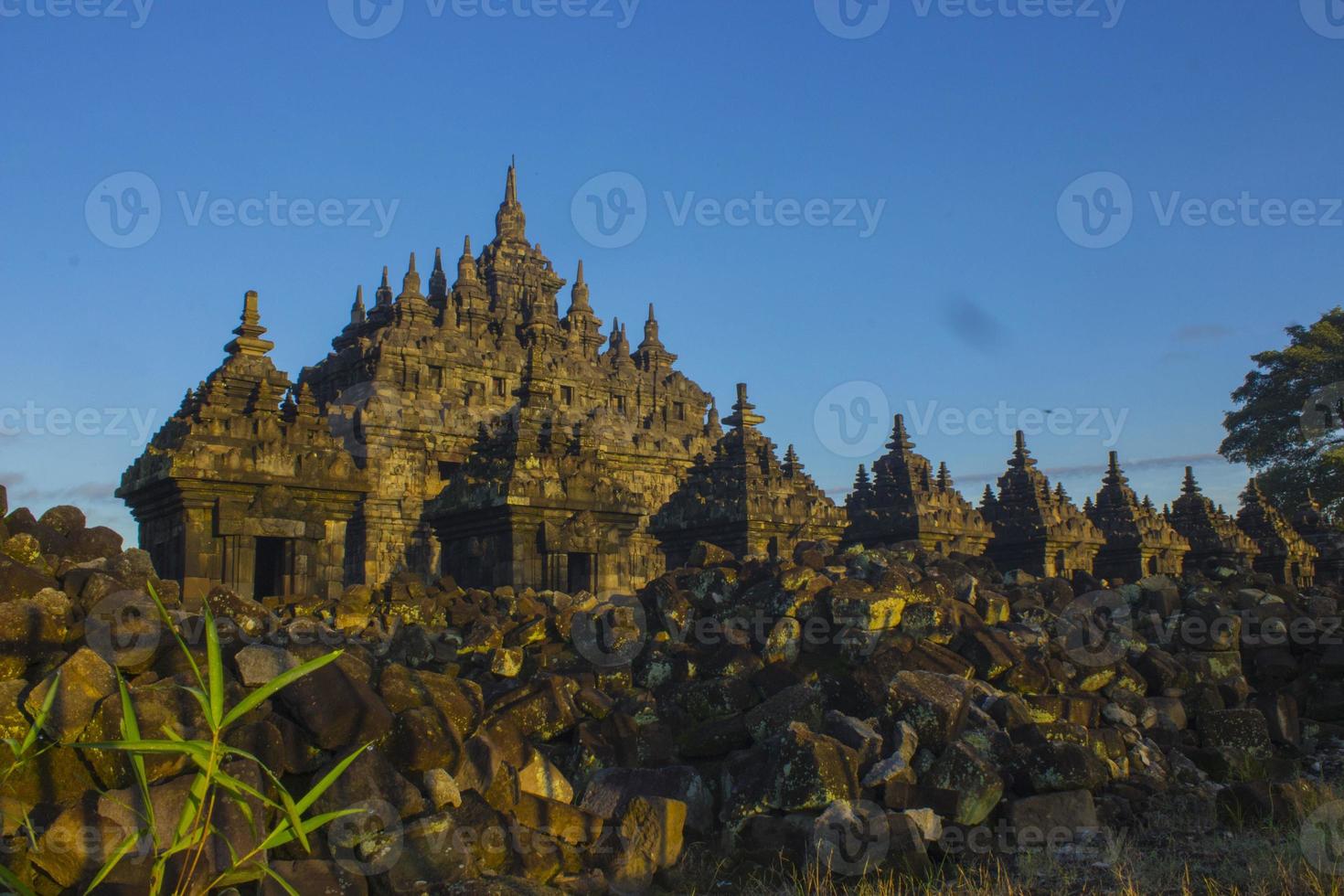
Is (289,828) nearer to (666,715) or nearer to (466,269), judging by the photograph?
(666,715)

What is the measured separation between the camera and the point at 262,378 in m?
17.3

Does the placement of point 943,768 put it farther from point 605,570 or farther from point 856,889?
point 605,570

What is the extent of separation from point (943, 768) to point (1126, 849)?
126cm

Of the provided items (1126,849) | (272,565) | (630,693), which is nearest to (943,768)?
(1126,849)

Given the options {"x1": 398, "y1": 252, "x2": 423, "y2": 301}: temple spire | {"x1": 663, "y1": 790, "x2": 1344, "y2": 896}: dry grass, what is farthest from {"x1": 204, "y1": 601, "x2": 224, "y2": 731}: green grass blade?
{"x1": 398, "y1": 252, "x2": 423, "y2": 301}: temple spire

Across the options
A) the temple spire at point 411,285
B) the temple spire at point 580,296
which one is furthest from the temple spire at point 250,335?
the temple spire at point 580,296

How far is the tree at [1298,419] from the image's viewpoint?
4638 centimetres

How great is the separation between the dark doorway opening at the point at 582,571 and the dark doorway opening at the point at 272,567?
4.20 meters

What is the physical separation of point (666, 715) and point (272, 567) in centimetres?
1052

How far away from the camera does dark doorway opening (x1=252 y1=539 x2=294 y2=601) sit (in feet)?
53.6

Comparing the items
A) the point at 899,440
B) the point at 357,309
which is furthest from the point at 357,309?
the point at 899,440

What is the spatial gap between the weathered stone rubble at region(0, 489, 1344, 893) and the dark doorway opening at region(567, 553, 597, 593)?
419 cm

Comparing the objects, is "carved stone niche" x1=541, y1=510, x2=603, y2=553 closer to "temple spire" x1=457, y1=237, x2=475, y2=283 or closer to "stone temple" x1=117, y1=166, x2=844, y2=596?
"stone temple" x1=117, y1=166, x2=844, y2=596

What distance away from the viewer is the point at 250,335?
1789 centimetres
